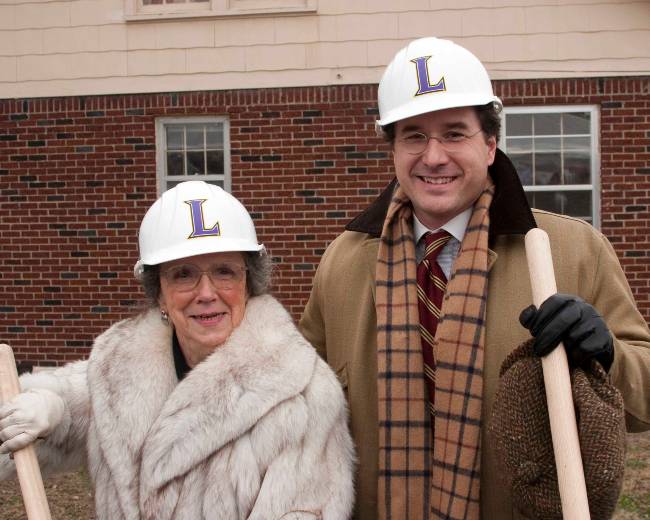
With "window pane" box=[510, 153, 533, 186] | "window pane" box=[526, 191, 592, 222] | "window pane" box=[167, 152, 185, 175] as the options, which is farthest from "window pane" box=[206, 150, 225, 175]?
"window pane" box=[526, 191, 592, 222]

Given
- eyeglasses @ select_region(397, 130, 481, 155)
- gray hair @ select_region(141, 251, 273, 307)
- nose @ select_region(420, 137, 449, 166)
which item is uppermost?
eyeglasses @ select_region(397, 130, 481, 155)

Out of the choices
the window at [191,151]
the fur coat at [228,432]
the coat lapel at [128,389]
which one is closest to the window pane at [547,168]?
the window at [191,151]

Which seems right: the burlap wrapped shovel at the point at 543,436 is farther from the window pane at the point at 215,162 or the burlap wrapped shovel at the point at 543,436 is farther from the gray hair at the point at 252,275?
the window pane at the point at 215,162

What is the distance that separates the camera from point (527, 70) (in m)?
7.54

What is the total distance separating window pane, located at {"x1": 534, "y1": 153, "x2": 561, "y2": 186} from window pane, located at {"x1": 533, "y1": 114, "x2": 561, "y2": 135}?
21 centimetres

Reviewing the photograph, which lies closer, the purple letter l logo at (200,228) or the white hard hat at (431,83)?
the white hard hat at (431,83)

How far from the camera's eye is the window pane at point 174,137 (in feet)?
26.6

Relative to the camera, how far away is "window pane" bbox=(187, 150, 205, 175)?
26.7 feet

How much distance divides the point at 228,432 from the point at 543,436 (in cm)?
94

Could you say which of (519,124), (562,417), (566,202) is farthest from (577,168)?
(562,417)

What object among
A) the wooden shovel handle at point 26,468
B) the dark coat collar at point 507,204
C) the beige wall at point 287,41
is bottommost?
the wooden shovel handle at point 26,468

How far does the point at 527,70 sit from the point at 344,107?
170 centimetres

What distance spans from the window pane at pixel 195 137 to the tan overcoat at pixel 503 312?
5.51m

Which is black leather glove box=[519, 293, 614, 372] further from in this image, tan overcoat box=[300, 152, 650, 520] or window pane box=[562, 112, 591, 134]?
window pane box=[562, 112, 591, 134]
